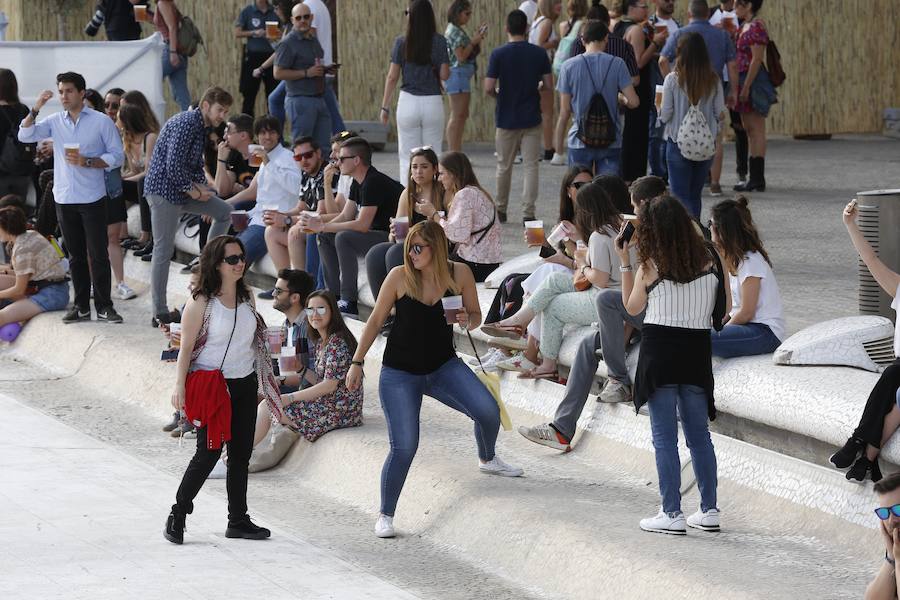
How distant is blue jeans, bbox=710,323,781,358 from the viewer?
8.02 m

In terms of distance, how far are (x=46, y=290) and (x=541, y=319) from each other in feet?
18.0

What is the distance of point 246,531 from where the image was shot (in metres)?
7.38

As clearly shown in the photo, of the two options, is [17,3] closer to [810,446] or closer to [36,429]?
[36,429]

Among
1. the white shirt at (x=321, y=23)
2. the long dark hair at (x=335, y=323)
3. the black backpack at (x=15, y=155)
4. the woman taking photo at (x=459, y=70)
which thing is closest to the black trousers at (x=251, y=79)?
the white shirt at (x=321, y=23)

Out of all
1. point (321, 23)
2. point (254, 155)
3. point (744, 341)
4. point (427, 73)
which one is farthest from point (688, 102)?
point (321, 23)

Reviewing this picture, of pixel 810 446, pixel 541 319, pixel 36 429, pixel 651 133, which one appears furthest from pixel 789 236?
pixel 36 429

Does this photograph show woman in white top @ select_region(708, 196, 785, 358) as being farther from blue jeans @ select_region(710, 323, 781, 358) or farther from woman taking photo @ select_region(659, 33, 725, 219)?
woman taking photo @ select_region(659, 33, 725, 219)

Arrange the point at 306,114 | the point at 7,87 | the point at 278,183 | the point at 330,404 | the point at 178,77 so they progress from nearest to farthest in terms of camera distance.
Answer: the point at 330,404 → the point at 278,183 → the point at 7,87 → the point at 306,114 → the point at 178,77

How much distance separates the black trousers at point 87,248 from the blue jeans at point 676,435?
6.32 meters

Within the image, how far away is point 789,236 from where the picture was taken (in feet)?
42.2

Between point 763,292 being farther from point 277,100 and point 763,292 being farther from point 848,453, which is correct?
point 277,100

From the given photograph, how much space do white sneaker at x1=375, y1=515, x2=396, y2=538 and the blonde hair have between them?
1.10 metres

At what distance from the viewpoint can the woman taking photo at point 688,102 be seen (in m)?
11.9

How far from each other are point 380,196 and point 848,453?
16.7 ft
